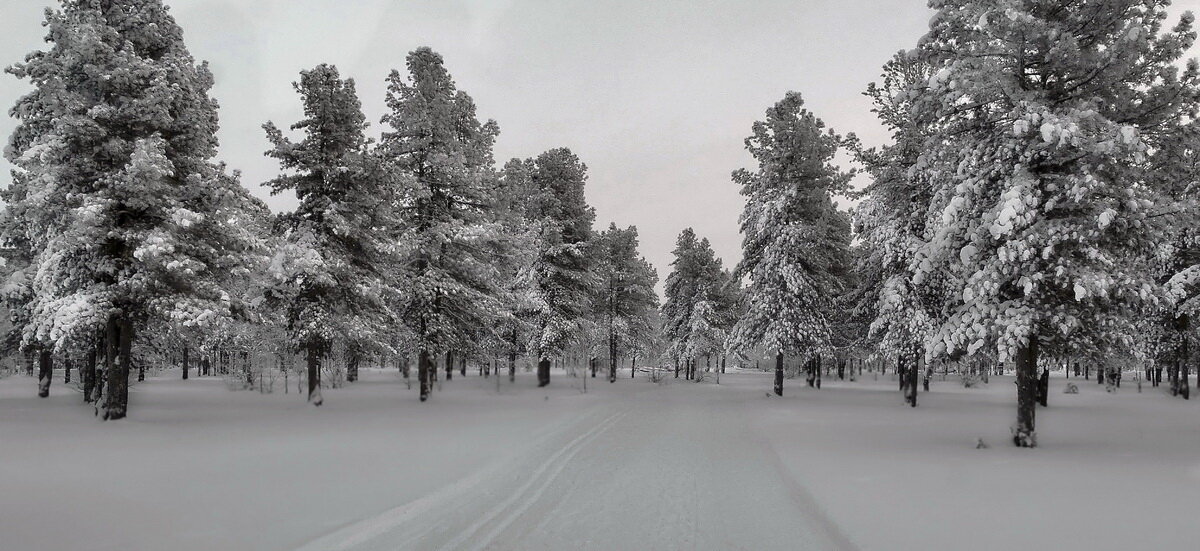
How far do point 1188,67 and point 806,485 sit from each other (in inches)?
475

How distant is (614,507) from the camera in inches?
314

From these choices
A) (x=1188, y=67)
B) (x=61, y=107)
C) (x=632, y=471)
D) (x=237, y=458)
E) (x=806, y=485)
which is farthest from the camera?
(x=61, y=107)

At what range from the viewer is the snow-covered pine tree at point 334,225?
64.8ft

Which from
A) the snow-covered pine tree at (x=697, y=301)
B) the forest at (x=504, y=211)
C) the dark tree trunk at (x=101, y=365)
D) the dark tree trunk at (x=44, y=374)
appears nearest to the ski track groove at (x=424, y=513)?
the forest at (x=504, y=211)

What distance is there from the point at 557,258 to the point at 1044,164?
2345 cm

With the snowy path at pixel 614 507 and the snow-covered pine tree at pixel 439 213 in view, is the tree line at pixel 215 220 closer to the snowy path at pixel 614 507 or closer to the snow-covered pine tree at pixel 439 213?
the snow-covered pine tree at pixel 439 213

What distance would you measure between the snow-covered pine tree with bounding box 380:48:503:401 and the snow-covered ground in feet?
18.4

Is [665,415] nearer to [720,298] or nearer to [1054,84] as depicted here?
[1054,84]

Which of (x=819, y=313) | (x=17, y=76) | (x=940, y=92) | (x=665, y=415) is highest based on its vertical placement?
(x=17, y=76)

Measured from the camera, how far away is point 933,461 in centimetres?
1168

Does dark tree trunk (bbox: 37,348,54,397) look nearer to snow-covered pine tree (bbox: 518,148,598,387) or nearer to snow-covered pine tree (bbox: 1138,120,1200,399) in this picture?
snow-covered pine tree (bbox: 518,148,598,387)

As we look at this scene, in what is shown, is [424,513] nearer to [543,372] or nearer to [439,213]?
[439,213]

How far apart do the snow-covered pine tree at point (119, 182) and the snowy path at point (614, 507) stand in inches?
418

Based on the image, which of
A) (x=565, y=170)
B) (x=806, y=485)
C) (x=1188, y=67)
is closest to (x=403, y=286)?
(x=565, y=170)
